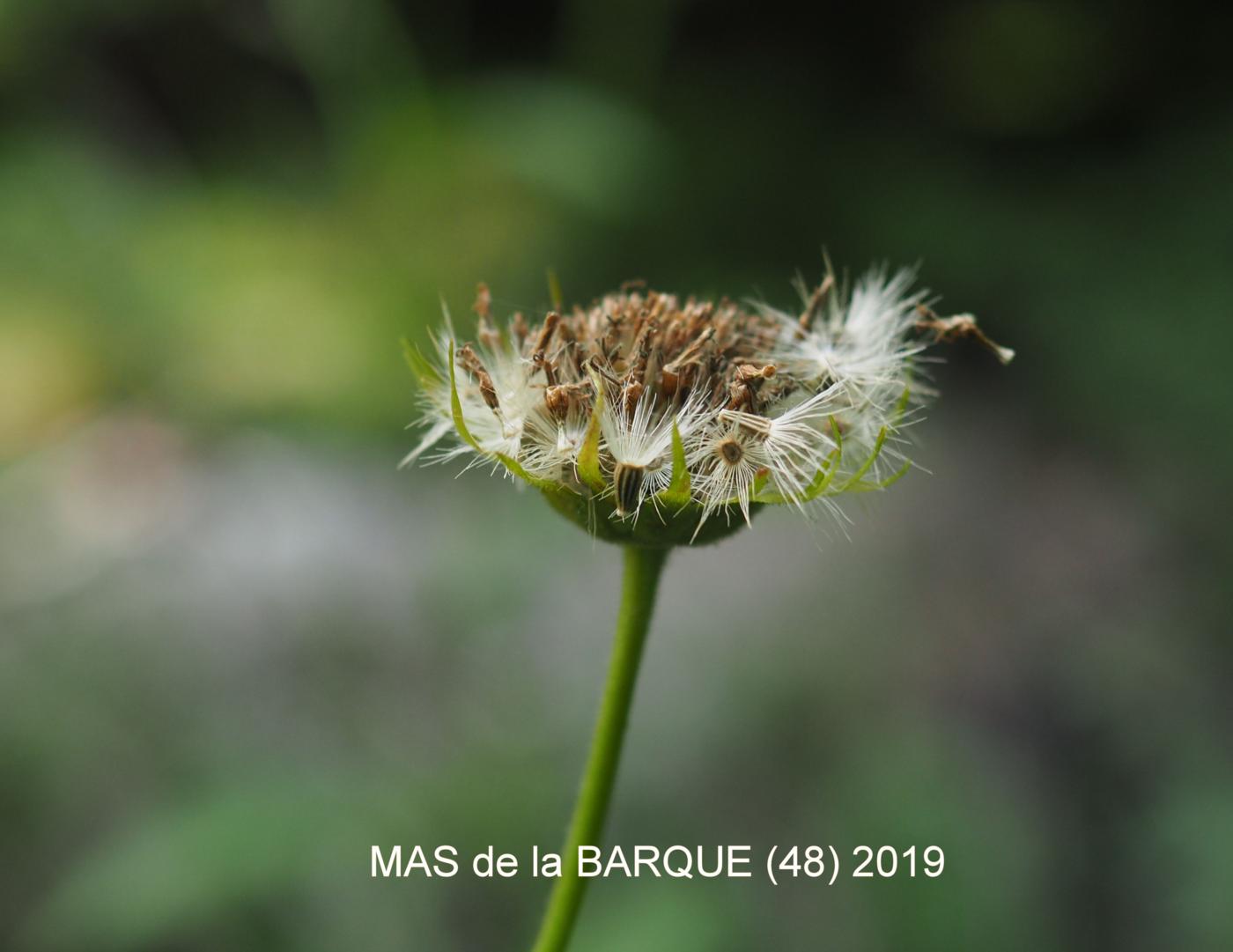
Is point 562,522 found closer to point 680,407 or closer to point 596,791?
point 680,407

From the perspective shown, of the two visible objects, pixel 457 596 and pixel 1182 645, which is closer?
pixel 457 596

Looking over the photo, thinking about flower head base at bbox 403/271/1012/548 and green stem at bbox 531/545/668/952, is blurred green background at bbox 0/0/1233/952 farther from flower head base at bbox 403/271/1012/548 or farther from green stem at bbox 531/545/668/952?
flower head base at bbox 403/271/1012/548

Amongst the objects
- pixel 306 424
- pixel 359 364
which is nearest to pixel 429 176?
pixel 359 364

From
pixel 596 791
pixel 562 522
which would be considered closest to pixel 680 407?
pixel 596 791

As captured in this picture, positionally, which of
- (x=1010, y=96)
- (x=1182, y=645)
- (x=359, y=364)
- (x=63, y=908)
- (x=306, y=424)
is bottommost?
(x=63, y=908)

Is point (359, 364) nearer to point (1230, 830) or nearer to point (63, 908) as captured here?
point (63, 908)

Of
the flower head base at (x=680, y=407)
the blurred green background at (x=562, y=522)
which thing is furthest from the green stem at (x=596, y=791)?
the blurred green background at (x=562, y=522)
